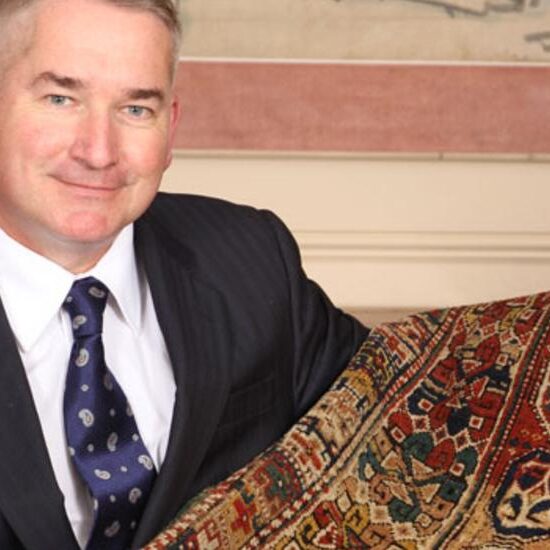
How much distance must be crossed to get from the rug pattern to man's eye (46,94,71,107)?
0.65 m

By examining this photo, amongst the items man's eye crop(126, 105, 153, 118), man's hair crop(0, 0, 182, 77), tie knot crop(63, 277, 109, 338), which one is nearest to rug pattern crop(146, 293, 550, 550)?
tie knot crop(63, 277, 109, 338)

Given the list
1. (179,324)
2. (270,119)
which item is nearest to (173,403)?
(179,324)

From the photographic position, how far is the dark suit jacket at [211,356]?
97.7 inches

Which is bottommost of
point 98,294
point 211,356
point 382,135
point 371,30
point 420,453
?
point 420,453

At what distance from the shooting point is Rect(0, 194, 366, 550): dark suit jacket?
2480 millimetres

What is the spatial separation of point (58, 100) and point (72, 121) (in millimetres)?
39

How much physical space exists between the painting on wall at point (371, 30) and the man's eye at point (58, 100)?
1.77 meters

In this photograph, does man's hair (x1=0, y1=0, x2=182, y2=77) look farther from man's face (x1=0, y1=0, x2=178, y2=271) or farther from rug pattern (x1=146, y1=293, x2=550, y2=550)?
rug pattern (x1=146, y1=293, x2=550, y2=550)

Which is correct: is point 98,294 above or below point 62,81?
below

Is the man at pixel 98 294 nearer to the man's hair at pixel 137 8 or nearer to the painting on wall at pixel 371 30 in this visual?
the man's hair at pixel 137 8

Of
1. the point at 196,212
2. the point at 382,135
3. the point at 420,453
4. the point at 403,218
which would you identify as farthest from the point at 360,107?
the point at 420,453

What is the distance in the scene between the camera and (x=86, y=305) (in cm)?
266

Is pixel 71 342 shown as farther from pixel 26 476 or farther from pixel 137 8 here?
pixel 137 8

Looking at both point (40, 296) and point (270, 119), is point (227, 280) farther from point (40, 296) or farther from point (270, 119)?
point (270, 119)
